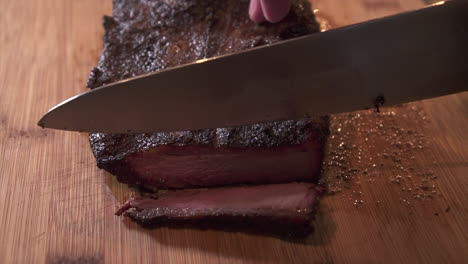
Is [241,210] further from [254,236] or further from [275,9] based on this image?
[275,9]

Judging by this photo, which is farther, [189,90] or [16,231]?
[16,231]

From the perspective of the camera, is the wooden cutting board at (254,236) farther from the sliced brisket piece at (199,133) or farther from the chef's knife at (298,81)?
the chef's knife at (298,81)

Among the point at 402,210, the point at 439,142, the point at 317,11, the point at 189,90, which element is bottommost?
the point at 402,210

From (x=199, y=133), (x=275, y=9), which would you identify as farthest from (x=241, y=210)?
(x=275, y=9)

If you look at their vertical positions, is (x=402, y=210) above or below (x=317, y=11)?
below

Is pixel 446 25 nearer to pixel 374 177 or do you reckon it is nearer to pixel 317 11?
pixel 374 177

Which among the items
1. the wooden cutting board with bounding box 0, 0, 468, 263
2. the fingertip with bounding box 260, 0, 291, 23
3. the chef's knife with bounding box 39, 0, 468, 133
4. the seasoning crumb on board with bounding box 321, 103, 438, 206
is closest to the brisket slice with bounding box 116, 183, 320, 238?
the wooden cutting board with bounding box 0, 0, 468, 263

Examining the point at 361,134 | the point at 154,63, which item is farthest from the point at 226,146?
the point at 361,134
